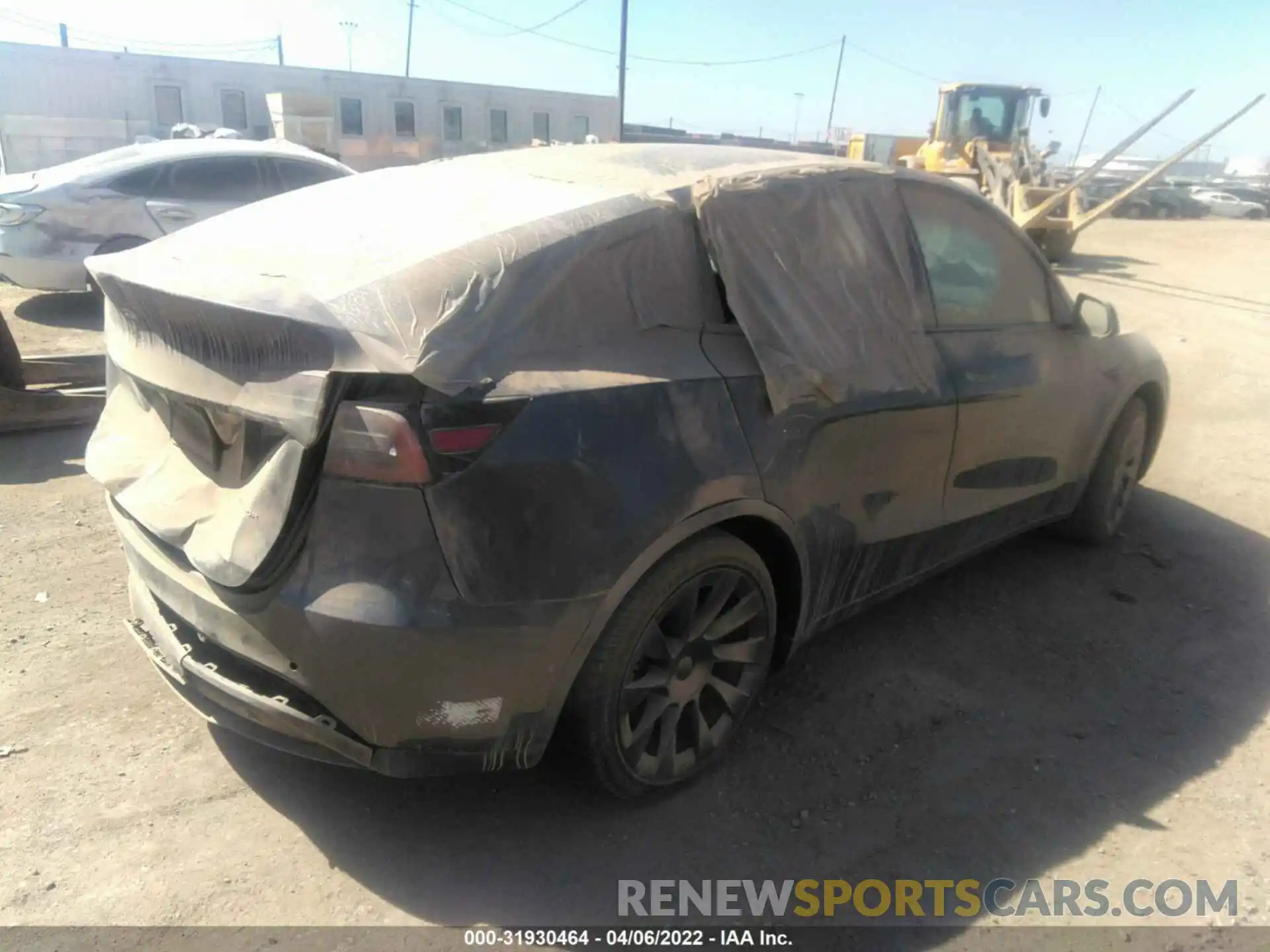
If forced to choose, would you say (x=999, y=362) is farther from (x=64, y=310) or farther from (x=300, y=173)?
(x=64, y=310)

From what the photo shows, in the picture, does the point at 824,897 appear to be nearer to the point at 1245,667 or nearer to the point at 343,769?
the point at 343,769

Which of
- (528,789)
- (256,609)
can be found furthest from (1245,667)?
(256,609)

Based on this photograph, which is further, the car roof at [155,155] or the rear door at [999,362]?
the car roof at [155,155]

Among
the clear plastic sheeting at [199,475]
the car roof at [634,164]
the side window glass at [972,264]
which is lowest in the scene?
the clear plastic sheeting at [199,475]

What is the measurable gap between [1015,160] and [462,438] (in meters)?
16.8

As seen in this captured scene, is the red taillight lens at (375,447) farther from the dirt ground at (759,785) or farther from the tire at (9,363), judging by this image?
the tire at (9,363)

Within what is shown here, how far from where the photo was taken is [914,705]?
3.37 m

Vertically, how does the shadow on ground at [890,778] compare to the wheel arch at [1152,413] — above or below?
below

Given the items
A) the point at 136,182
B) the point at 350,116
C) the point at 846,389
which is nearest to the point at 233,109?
the point at 350,116

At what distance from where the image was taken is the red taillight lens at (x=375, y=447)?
6.73ft

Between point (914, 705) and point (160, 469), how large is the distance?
2553 mm

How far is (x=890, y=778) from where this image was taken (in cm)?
297

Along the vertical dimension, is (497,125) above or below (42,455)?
above

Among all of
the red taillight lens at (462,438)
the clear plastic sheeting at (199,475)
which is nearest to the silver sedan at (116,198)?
the clear plastic sheeting at (199,475)
